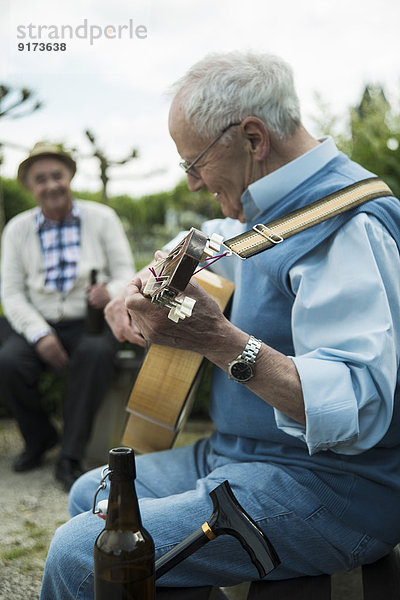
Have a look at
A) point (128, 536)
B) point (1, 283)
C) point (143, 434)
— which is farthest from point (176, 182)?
point (128, 536)

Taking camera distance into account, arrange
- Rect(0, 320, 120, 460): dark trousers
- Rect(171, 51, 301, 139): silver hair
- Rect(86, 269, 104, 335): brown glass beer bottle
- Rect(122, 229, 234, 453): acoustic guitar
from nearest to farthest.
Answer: Rect(171, 51, 301, 139): silver hair, Rect(122, 229, 234, 453): acoustic guitar, Rect(0, 320, 120, 460): dark trousers, Rect(86, 269, 104, 335): brown glass beer bottle

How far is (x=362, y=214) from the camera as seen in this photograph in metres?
1.49

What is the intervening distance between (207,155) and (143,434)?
3.26ft

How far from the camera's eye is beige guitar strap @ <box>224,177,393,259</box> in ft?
4.85

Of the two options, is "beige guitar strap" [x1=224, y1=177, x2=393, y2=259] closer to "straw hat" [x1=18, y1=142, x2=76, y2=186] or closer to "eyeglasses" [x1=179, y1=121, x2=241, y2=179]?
"eyeglasses" [x1=179, y1=121, x2=241, y2=179]

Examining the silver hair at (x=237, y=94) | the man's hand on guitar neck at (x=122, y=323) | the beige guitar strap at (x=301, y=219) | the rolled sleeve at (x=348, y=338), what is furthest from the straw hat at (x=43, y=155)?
the rolled sleeve at (x=348, y=338)

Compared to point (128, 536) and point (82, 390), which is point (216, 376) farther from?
point (82, 390)

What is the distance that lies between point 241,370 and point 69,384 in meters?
2.59
